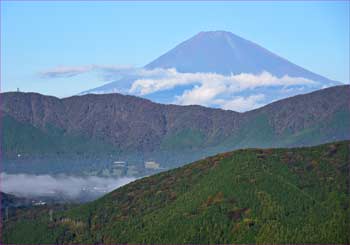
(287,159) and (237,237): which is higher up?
(287,159)

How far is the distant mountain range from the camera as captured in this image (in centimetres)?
12488

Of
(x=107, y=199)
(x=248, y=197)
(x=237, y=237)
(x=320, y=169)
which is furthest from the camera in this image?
(x=107, y=199)

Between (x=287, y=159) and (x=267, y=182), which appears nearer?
(x=267, y=182)

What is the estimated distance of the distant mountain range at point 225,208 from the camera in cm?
→ 12488

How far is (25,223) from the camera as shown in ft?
515

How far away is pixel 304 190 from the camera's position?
468 feet

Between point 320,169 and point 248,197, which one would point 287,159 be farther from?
point 248,197

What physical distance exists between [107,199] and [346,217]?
58075 millimetres

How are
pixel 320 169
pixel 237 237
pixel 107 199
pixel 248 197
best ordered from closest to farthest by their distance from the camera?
pixel 237 237, pixel 248 197, pixel 320 169, pixel 107 199

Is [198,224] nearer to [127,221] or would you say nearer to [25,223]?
[127,221]

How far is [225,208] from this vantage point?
440 feet

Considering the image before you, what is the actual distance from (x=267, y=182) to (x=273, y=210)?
12.2 meters

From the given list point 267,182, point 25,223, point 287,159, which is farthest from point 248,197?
point 25,223

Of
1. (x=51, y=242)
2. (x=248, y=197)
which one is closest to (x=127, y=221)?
(x=51, y=242)
